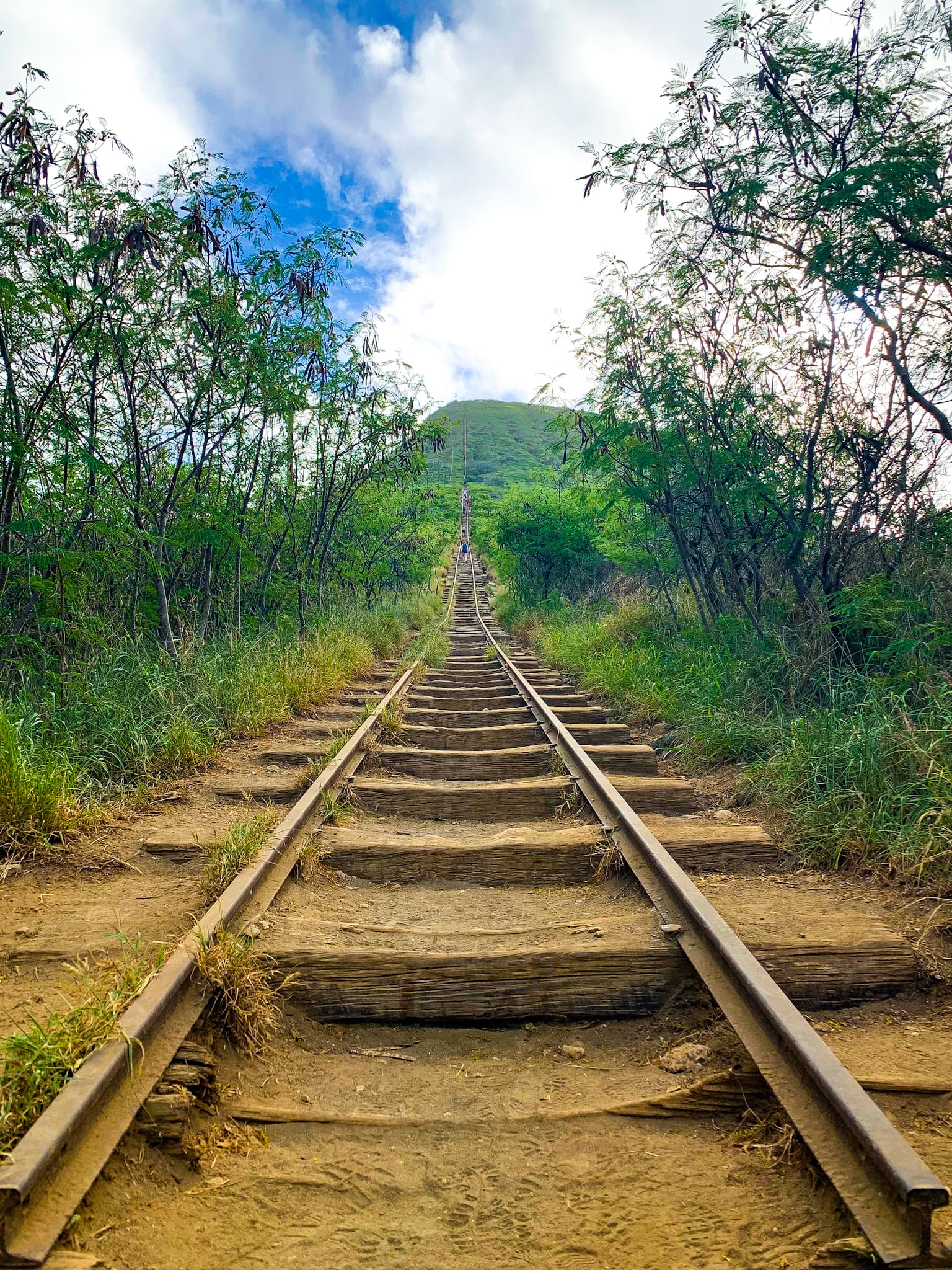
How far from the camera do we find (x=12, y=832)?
11.2 ft

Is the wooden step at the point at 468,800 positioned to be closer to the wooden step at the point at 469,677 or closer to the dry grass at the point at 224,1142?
the dry grass at the point at 224,1142

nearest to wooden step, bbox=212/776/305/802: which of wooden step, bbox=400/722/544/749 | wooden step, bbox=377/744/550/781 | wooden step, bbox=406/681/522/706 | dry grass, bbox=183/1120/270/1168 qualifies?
wooden step, bbox=377/744/550/781

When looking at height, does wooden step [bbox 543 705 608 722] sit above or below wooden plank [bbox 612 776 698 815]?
above

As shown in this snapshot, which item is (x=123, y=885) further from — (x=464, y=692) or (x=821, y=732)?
(x=464, y=692)

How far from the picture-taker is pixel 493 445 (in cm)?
9900

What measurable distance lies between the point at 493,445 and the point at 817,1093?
101 meters

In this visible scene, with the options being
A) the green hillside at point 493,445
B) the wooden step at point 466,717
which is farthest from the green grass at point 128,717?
the green hillside at point 493,445

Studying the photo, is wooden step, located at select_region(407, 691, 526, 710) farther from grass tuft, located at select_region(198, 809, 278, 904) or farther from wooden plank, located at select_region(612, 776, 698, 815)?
grass tuft, located at select_region(198, 809, 278, 904)

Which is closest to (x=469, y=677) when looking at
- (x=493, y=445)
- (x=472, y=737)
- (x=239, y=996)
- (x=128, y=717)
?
(x=472, y=737)

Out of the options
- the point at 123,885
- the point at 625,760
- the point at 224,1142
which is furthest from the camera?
the point at 625,760

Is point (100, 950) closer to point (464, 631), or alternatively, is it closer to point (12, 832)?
point (12, 832)

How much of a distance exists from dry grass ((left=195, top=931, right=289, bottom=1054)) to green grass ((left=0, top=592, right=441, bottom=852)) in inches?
68.5

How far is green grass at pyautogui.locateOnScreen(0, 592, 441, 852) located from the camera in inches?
139

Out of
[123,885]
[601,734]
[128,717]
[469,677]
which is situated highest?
[128,717]
